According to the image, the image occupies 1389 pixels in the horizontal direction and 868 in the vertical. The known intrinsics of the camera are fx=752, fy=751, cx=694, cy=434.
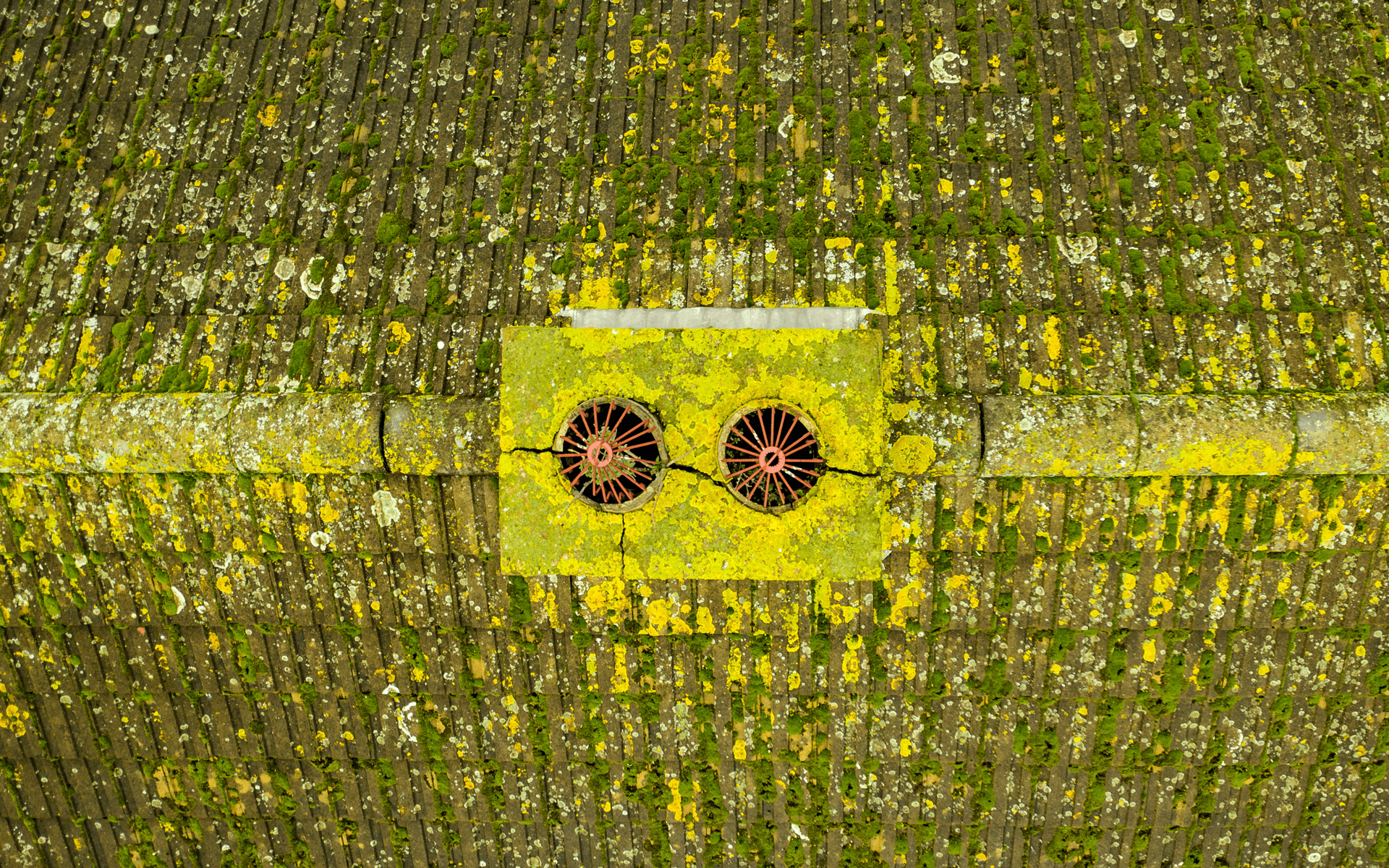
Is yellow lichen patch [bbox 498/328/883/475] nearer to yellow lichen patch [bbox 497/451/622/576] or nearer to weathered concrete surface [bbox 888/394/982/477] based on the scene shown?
yellow lichen patch [bbox 497/451/622/576]

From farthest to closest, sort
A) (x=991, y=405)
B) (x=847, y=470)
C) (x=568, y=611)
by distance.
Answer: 1. (x=568, y=611)
2. (x=991, y=405)
3. (x=847, y=470)

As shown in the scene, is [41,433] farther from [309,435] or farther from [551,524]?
[551,524]

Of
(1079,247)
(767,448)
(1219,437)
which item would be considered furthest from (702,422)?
(1219,437)

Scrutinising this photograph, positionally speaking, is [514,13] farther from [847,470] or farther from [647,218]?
[847,470]

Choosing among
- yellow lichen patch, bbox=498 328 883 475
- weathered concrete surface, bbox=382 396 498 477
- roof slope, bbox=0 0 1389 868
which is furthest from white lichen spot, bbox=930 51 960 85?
weathered concrete surface, bbox=382 396 498 477

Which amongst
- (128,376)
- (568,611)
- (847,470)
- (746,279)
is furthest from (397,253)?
(847,470)
